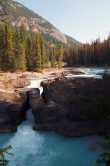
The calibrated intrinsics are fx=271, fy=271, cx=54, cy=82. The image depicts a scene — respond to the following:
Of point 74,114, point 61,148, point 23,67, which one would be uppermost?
point 23,67

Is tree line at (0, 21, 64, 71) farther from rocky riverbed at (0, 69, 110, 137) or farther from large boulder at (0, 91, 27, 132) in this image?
rocky riverbed at (0, 69, 110, 137)

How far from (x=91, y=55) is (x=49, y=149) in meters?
95.2

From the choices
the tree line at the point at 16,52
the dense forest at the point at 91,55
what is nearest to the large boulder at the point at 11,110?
the tree line at the point at 16,52

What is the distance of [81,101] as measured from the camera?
35.2 metres

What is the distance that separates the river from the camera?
26.0 meters

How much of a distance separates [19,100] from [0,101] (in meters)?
2.67

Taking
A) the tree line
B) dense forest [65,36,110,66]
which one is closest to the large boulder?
the tree line

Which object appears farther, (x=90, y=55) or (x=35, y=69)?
(x=90, y=55)

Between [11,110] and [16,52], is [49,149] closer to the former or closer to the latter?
[11,110]

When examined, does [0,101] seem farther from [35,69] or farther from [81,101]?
[35,69]

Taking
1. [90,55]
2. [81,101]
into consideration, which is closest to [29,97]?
[81,101]

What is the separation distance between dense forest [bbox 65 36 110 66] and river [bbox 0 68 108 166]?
78105 mm

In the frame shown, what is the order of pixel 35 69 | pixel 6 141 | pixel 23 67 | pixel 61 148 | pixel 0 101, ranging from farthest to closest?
1. pixel 35 69
2. pixel 23 67
3. pixel 0 101
4. pixel 6 141
5. pixel 61 148

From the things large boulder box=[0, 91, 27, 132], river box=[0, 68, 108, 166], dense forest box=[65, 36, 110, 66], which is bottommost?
river box=[0, 68, 108, 166]
